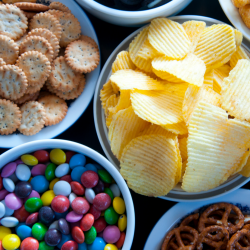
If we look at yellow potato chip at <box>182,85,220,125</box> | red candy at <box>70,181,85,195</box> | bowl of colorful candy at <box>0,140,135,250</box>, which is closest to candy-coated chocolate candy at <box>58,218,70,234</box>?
bowl of colorful candy at <box>0,140,135,250</box>

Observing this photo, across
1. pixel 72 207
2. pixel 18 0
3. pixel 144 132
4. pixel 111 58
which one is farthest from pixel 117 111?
pixel 18 0

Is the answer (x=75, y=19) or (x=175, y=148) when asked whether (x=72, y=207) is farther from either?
(x=75, y=19)

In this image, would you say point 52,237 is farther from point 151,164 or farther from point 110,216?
point 151,164

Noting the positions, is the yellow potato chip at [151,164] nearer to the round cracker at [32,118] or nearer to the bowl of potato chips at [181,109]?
the bowl of potato chips at [181,109]

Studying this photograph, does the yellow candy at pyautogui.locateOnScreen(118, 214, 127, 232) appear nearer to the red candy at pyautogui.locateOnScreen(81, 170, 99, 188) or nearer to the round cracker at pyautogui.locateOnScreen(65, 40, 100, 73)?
the red candy at pyautogui.locateOnScreen(81, 170, 99, 188)

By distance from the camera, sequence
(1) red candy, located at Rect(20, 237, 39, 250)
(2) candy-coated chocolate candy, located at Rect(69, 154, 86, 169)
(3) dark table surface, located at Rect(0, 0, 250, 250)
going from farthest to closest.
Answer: (3) dark table surface, located at Rect(0, 0, 250, 250), (2) candy-coated chocolate candy, located at Rect(69, 154, 86, 169), (1) red candy, located at Rect(20, 237, 39, 250)

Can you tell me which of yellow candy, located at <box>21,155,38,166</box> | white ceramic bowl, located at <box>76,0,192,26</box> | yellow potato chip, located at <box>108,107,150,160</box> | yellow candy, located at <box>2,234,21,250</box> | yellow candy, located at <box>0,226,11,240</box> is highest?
white ceramic bowl, located at <box>76,0,192,26</box>

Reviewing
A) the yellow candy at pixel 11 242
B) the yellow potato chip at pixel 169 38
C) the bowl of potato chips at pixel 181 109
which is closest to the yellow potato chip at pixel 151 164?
the bowl of potato chips at pixel 181 109
